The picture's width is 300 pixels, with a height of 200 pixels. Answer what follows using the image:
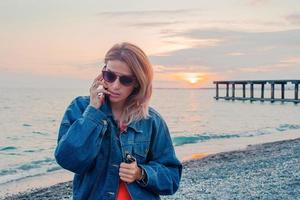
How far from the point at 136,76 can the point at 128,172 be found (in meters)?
0.50

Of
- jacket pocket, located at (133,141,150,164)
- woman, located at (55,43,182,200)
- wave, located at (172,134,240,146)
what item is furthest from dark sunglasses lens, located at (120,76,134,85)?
wave, located at (172,134,240,146)

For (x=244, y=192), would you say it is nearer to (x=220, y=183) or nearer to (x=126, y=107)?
(x=220, y=183)

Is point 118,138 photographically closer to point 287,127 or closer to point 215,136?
point 215,136

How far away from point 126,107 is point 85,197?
1.64ft

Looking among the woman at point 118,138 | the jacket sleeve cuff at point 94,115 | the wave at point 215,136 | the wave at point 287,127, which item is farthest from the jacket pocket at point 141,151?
the wave at point 287,127

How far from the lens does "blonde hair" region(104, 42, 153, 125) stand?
2467 mm

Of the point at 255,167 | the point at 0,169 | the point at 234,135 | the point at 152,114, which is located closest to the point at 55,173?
the point at 0,169

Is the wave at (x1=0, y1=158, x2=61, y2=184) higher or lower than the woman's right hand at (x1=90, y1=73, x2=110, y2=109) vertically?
lower

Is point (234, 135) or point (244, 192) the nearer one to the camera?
point (244, 192)

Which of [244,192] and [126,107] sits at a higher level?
[126,107]

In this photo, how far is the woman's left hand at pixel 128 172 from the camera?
2.38 meters

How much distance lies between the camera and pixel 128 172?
2.38m

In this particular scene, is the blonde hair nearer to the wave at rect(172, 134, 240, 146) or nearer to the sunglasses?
the sunglasses

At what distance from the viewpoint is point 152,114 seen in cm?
261
